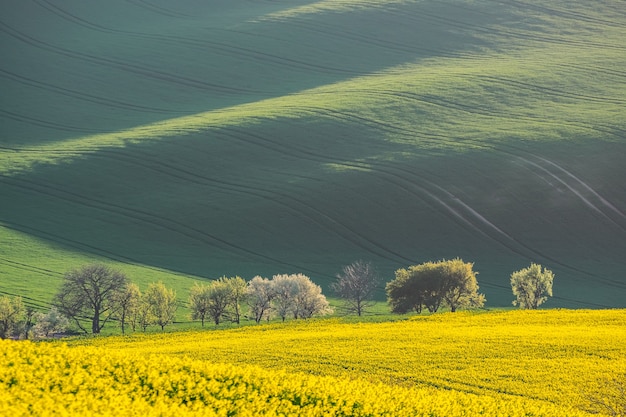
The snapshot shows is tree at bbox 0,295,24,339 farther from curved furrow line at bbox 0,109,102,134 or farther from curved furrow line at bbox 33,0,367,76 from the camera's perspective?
curved furrow line at bbox 33,0,367,76

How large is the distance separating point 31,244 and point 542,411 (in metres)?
74.7

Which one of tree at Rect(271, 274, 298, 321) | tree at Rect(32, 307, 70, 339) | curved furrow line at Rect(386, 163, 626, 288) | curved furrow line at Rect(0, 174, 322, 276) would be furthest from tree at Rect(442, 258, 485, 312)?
tree at Rect(32, 307, 70, 339)

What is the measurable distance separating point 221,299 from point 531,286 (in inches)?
1077

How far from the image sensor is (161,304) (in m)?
65.9

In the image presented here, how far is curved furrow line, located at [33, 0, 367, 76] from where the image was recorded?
13200 centimetres

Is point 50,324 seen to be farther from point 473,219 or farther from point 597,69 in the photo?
point 597,69

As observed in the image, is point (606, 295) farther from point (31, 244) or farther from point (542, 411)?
point (542, 411)

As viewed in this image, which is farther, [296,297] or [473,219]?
[473,219]

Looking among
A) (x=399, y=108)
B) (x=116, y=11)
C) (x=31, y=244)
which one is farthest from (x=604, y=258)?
(x=116, y=11)

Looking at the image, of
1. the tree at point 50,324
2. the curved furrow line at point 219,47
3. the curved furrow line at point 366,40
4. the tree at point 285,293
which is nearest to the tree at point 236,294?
the tree at point 285,293

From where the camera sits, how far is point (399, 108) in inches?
4513

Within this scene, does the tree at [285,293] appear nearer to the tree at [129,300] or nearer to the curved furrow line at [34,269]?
the tree at [129,300]

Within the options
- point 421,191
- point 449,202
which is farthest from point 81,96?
point 449,202

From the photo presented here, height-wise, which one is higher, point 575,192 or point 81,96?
point 81,96
